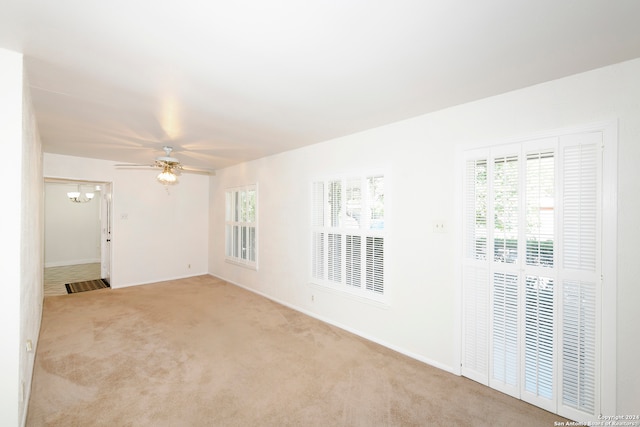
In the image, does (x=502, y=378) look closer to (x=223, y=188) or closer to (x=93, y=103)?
(x=93, y=103)

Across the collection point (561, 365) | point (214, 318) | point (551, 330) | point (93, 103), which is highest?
point (93, 103)

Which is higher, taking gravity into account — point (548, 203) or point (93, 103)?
point (93, 103)

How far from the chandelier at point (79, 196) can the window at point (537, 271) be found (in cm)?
877

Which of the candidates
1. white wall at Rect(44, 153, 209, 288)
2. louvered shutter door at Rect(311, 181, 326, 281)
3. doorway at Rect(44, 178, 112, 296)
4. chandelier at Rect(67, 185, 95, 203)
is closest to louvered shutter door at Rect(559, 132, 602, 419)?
louvered shutter door at Rect(311, 181, 326, 281)

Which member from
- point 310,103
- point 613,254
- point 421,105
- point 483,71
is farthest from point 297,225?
point 613,254

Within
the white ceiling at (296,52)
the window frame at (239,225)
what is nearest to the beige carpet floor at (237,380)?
the window frame at (239,225)

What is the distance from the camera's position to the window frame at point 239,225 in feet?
17.5

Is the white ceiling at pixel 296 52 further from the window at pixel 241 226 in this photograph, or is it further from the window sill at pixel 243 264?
the window sill at pixel 243 264

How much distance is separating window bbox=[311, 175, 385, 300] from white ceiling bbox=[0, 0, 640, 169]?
3.20ft

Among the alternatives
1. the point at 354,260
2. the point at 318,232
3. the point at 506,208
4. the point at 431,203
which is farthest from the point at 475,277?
the point at 318,232

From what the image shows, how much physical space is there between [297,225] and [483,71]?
3083 millimetres

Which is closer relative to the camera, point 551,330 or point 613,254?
point 613,254

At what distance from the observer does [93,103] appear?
2600 millimetres

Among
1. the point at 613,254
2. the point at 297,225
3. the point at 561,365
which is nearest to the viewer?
the point at 613,254
